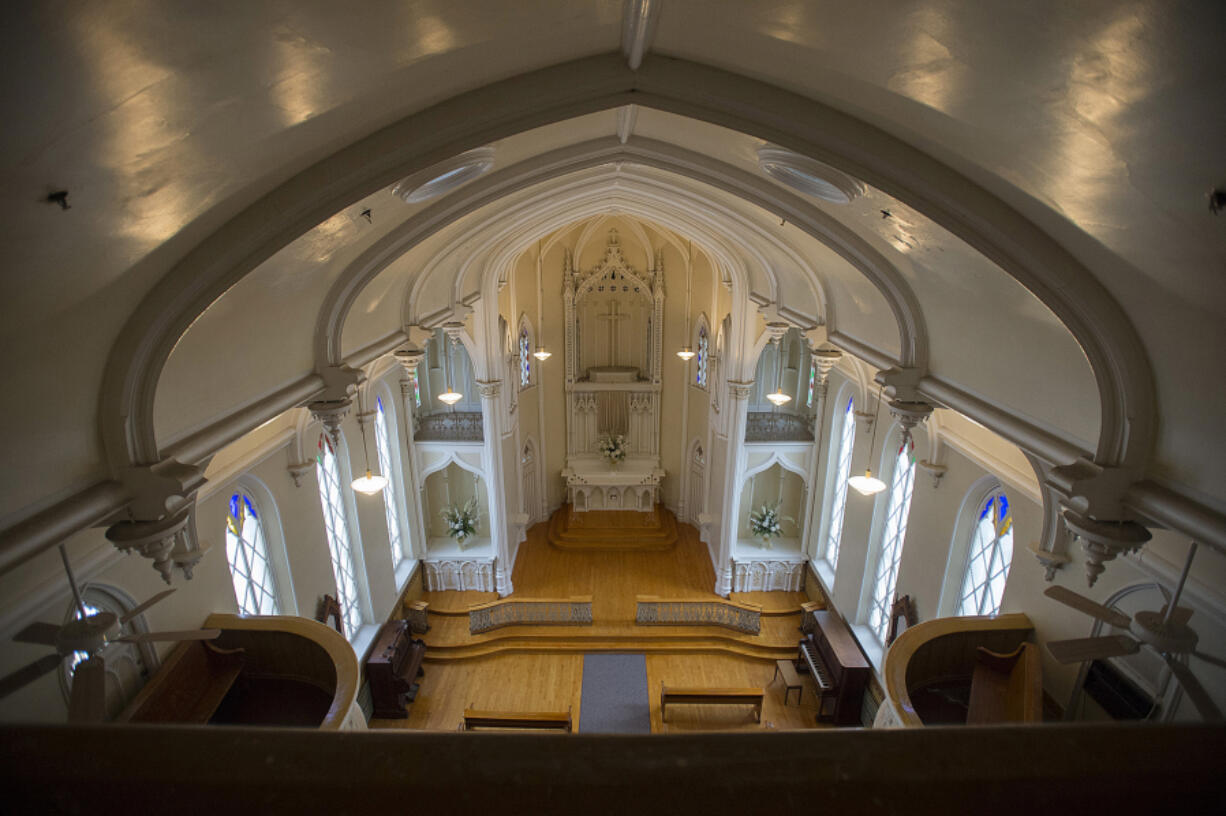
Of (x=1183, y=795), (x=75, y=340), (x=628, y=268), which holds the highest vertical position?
(x=1183, y=795)

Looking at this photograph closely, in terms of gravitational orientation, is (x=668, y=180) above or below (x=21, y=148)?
below

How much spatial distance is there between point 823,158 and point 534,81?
1.68 m

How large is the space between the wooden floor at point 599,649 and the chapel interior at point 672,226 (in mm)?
234

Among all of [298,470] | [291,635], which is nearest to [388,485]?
[298,470]

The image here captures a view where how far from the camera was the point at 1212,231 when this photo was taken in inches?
91.4

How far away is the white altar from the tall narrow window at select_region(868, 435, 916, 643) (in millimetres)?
6416

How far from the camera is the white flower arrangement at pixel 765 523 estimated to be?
13133mm

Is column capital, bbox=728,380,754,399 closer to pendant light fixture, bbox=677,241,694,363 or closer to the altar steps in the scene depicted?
pendant light fixture, bbox=677,241,694,363

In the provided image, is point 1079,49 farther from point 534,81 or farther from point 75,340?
point 75,340

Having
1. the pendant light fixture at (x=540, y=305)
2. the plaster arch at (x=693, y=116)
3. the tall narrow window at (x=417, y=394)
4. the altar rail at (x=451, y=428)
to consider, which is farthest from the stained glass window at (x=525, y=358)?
the plaster arch at (x=693, y=116)

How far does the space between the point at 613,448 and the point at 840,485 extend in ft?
19.2

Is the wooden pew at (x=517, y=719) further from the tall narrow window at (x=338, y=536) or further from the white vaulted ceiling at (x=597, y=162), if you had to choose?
the white vaulted ceiling at (x=597, y=162)

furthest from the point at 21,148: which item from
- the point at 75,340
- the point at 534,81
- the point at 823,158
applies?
the point at 823,158

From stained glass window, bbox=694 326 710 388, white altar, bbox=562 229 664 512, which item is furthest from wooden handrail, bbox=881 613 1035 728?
white altar, bbox=562 229 664 512
